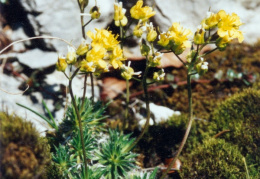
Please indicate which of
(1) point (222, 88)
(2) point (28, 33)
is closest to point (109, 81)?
(2) point (28, 33)

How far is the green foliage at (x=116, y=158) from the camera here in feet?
7.70

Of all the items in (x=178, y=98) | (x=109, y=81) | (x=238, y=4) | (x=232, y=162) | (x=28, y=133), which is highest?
(x=238, y=4)

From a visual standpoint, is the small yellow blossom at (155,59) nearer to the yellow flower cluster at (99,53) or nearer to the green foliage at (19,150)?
the yellow flower cluster at (99,53)

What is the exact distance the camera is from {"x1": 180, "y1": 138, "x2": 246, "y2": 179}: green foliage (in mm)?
2377

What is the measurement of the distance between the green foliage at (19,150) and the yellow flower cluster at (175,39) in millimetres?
1044

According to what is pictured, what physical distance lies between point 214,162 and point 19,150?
1.58 meters

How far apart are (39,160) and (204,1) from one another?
2.93 meters

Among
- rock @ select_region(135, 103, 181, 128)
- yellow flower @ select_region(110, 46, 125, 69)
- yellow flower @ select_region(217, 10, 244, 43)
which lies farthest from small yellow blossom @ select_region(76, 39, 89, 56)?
rock @ select_region(135, 103, 181, 128)

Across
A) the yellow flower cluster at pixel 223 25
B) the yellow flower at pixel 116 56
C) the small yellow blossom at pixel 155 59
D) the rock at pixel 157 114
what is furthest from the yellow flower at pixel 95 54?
the rock at pixel 157 114

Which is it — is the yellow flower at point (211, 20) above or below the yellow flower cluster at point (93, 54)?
above

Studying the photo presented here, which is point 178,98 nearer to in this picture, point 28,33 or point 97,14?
point 97,14

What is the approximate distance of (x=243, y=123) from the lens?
9.00ft

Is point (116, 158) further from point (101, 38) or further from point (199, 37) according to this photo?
point (199, 37)

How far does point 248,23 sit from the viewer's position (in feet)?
12.8
